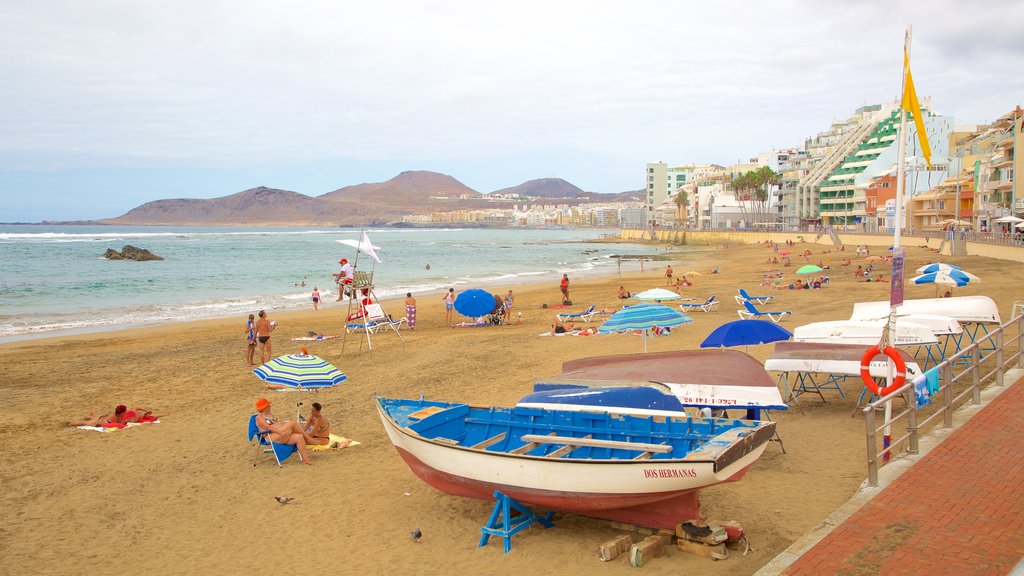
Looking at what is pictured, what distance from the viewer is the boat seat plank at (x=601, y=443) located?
7.45m

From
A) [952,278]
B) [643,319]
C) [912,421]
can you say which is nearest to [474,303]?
[643,319]

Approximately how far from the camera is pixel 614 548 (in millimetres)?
6781

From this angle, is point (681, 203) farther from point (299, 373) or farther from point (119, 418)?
point (119, 418)

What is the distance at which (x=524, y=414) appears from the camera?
870 centimetres

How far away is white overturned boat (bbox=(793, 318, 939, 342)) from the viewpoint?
412 inches

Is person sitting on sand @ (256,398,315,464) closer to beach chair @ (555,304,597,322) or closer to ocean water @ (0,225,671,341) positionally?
beach chair @ (555,304,597,322)

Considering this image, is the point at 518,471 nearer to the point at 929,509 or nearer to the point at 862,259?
the point at 929,509

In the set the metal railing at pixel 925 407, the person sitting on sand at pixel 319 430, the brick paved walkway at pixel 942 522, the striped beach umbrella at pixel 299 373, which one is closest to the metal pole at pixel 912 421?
the metal railing at pixel 925 407

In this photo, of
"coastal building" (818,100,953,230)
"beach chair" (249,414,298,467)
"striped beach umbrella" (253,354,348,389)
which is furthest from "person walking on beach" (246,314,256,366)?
"coastal building" (818,100,953,230)

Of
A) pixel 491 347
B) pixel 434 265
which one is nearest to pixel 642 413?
pixel 491 347

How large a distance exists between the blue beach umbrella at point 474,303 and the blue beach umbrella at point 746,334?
11091mm

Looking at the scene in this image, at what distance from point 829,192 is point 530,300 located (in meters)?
64.9

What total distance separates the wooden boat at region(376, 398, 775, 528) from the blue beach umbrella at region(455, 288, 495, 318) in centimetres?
1229

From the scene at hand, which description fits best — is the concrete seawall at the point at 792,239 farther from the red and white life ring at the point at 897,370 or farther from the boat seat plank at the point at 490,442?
the boat seat plank at the point at 490,442
